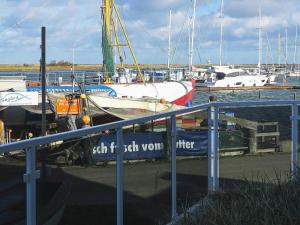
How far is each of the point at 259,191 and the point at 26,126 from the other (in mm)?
18269

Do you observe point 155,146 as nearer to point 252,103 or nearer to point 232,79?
point 252,103

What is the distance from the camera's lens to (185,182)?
6.20m

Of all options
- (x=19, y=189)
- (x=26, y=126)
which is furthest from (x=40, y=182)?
(x=26, y=126)

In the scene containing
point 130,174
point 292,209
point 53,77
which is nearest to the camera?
point 292,209

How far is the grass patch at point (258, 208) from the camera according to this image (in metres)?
4.15

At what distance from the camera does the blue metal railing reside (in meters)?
3.67

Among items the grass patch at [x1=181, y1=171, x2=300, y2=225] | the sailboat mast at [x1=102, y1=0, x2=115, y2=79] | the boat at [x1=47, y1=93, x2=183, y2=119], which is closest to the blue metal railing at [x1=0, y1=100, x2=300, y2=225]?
the grass patch at [x1=181, y1=171, x2=300, y2=225]

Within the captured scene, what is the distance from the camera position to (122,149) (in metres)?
4.90

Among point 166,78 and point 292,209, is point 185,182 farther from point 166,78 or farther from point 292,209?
point 166,78

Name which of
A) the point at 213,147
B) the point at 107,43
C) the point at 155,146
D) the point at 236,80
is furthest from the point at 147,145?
the point at 236,80

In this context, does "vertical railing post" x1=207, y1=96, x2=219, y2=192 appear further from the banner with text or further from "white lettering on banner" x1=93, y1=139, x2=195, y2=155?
"white lettering on banner" x1=93, y1=139, x2=195, y2=155

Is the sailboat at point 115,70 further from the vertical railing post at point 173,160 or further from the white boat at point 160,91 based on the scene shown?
the vertical railing post at point 173,160

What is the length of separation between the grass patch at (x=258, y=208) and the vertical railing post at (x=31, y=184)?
1.35 metres

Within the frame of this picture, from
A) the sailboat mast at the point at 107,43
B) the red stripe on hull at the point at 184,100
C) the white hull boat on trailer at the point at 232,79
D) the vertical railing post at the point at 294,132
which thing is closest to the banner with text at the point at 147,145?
the vertical railing post at the point at 294,132
